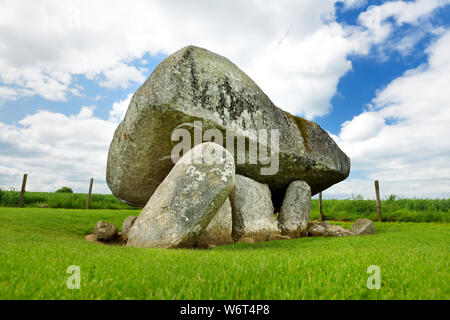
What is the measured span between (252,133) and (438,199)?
16468 mm

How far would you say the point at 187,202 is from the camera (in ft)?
19.2

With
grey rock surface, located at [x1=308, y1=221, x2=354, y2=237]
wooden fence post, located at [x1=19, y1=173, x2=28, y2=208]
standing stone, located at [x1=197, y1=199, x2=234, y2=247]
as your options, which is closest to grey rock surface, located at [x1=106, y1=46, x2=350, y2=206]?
grey rock surface, located at [x1=308, y1=221, x2=354, y2=237]

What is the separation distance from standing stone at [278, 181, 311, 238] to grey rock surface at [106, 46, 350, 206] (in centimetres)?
38

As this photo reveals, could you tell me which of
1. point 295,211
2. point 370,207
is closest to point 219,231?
point 295,211

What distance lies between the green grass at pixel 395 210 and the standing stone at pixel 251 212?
427 inches

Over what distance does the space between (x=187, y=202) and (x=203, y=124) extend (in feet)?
7.14

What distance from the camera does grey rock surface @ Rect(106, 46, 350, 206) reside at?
22.7 ft

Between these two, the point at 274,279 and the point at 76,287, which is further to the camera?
the point at 274,279

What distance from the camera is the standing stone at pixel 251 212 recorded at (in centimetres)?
771

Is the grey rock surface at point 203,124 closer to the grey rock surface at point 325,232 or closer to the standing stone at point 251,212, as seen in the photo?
the standing stone at point 251,212
